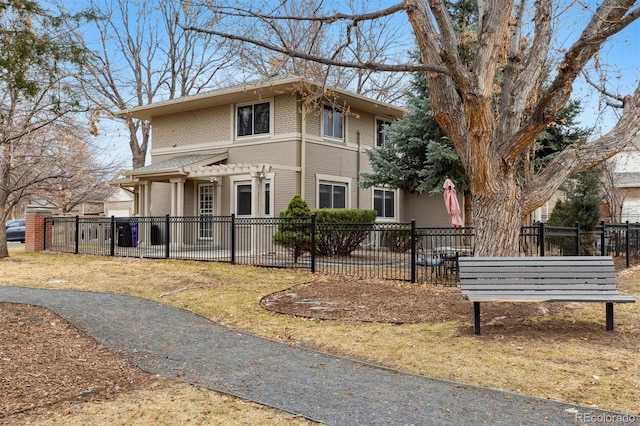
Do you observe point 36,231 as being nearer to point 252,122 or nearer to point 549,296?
point 252,122

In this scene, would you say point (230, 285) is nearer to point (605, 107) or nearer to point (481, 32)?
point (481, 32)

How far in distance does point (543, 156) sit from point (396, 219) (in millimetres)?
6537

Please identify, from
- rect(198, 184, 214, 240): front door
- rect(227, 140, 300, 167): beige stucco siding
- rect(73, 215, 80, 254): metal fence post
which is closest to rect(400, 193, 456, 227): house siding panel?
rect(227, 140, 300, 167): beige stucco siding

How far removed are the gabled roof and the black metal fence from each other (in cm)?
455

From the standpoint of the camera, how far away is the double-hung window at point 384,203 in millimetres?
21438

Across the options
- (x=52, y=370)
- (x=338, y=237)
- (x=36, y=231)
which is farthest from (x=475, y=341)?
(x=36, y=231)

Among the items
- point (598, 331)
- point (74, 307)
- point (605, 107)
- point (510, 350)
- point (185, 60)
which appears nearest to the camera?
point (510, 350)

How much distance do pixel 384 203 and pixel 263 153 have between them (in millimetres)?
6164

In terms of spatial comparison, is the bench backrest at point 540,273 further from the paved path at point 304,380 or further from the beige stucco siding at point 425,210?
the beige stucco siding at point 425,210

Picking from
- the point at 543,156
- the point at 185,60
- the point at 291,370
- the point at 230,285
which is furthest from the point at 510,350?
the point at 185,60

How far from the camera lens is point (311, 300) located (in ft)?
30.7

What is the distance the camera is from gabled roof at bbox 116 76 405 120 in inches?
661

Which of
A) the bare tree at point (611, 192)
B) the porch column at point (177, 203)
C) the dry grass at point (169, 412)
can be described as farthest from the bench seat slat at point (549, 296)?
the bare tree at point (611, 192)

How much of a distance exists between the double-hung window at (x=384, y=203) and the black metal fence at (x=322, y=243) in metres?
3.29
